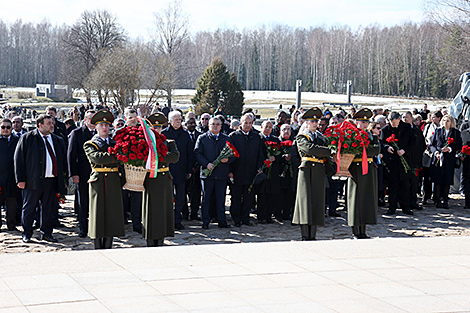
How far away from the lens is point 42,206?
30.5ft

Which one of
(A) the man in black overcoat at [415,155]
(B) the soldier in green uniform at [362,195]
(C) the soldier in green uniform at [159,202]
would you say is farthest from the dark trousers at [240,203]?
(A) the man in black overcoat at [415,155]

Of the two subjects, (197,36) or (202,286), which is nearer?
(202,286)

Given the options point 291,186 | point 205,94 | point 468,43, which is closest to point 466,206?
point 291,186

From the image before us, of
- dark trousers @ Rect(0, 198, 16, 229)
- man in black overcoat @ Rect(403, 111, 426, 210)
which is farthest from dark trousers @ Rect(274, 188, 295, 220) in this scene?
dark trousers @ Rect(0, 198, 16, 229)

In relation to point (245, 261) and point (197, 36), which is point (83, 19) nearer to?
point (197, 36)

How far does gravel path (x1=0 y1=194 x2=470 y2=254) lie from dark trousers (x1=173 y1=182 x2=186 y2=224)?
0.85 ft

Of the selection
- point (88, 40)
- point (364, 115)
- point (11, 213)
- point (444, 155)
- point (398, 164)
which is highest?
point (88, 40)

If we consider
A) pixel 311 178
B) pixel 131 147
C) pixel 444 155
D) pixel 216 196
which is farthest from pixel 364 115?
pixel 444 155

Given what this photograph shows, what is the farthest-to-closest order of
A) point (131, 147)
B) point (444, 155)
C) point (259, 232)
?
point (444, 155) < point (259, 232) < point (131, 147)

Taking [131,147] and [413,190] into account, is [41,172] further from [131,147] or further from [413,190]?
[413,190]

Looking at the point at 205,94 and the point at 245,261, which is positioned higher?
the point at 205,94

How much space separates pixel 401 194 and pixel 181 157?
14.5 feet

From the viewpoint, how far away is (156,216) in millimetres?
8242

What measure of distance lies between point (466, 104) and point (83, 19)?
208 ft
